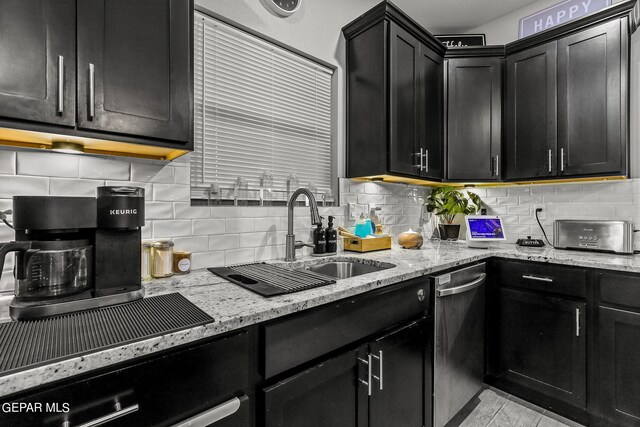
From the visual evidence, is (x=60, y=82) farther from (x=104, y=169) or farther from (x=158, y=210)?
(x=158, y=210)

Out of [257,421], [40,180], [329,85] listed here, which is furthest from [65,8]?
[329,85]

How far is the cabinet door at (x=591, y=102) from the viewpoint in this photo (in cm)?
200

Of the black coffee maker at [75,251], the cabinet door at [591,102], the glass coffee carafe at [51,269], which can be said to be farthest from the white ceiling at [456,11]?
the glass coffee carafe at [51,269]

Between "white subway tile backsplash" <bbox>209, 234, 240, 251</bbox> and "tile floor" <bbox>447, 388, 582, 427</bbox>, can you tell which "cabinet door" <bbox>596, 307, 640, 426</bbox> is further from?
"white subway tile backsplash" <bbox>209, 234, 240, 251</bbox>

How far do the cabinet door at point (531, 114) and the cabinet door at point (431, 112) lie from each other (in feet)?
1.76

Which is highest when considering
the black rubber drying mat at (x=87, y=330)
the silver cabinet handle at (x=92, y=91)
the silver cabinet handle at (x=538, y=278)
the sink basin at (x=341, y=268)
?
the silver cabinet handle at (x=92, y=91)

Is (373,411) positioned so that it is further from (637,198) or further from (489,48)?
(489,48)

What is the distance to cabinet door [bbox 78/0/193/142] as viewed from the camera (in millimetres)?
952

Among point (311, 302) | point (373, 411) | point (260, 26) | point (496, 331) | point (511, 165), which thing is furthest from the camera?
point (511, 165)

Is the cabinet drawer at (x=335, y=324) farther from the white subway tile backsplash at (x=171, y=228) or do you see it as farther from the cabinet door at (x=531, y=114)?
the cabinet door at (x=531, y=114)

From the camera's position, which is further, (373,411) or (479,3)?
(479,3)

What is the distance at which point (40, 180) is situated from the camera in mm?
1106

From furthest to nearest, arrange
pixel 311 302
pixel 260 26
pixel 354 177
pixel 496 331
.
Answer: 1. pixel 354 177
2. pixel 496 331
3. pixel 260 26
4. pixel 311 302

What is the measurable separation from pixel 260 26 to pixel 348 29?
729mm
